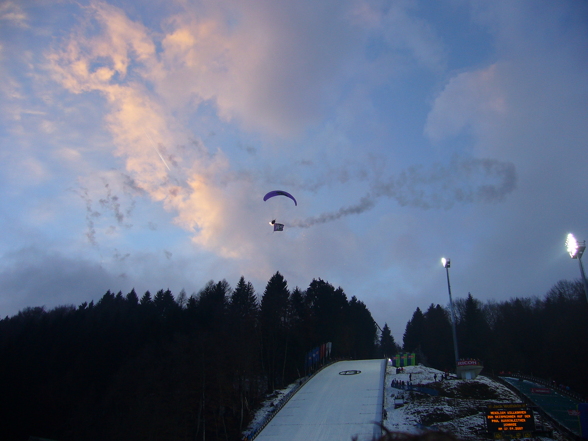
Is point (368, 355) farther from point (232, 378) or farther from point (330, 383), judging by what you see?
point (232, 378)

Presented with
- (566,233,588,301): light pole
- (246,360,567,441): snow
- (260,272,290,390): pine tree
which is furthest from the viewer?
(260,272,290,390): pine tree

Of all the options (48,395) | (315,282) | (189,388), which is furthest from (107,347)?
(315,282)

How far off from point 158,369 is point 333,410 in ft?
65.7

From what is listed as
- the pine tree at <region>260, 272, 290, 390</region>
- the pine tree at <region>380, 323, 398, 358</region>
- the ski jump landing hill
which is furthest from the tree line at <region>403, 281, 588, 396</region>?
the pine tree at <region>260, 272, 290, 390</region>

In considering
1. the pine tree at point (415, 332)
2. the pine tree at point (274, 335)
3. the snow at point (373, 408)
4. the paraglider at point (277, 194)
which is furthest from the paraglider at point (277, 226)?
the pine tree at point (415, 332)

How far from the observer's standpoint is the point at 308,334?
69.7 m

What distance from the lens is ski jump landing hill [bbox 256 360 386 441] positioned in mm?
36562

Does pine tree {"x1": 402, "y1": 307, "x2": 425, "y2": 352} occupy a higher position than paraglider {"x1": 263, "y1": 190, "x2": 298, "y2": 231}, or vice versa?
paraglider {"x1": 263, "y1": 190, "x2": 298, "y2": 231}

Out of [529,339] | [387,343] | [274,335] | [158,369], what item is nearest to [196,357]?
[158,369]

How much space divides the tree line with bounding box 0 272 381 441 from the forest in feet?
0.50

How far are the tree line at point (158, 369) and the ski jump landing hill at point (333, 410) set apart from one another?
6.11 m

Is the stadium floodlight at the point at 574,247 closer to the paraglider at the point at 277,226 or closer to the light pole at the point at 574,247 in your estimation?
the light pole at the point at 574,247

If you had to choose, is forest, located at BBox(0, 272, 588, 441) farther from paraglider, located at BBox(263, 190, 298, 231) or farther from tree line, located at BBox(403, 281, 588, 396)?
paraglider, located at BBox(263, 190, 298, 231)

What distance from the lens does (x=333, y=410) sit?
42.8 meters
